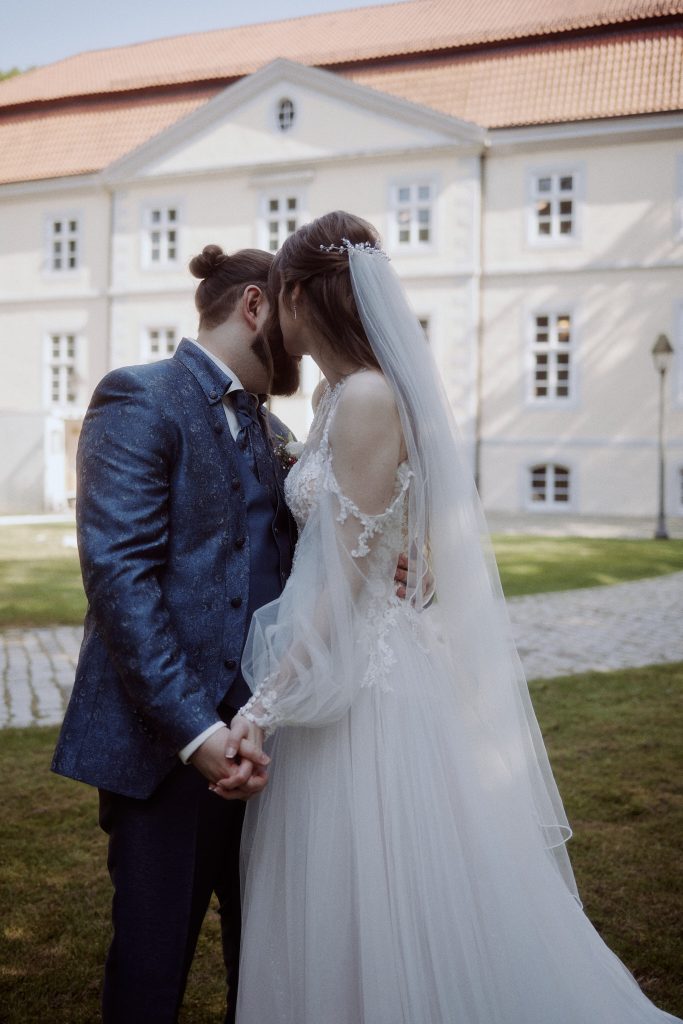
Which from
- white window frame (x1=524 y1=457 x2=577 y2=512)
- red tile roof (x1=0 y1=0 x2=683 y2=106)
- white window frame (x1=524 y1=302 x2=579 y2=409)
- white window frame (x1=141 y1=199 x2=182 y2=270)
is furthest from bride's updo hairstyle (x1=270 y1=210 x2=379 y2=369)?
white window frame (x1=141 y1=199 x2=182 y2=270)

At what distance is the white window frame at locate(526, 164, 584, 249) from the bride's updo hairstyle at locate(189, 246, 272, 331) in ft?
68.5

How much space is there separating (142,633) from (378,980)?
3.07 ft

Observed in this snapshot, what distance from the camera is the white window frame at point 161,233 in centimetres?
2506

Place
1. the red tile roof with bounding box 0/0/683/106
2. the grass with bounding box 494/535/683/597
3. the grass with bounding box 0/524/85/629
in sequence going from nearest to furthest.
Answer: the grass with bounding box 0/524/85/629
the grass with bounding box 494/535/683/597
the red tile roof with bounding box 0/0/683/106

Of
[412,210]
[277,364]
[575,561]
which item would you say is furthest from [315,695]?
[412,210]

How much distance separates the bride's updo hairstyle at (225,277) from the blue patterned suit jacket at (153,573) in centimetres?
20

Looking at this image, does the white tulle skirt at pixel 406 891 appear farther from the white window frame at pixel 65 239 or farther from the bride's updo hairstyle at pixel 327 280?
the white window frame at pixel 65 239

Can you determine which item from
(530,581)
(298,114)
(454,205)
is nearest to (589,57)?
(454,205)

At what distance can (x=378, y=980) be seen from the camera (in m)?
2.08

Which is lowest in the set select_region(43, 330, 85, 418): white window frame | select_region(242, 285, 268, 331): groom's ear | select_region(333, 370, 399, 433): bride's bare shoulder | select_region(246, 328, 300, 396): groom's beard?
select_region(333, 370, 399, 433): bride's bare shoulder

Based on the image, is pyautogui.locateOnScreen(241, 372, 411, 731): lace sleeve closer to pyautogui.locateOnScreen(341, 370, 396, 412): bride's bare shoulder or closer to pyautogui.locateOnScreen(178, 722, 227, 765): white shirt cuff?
pyautogui.locateOnScreen(341, 370, 396, 412): bride's bare shoulder

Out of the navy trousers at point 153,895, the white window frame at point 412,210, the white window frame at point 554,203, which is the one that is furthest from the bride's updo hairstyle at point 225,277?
the white window frame at point 412,210

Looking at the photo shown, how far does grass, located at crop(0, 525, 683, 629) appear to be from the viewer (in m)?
9.40

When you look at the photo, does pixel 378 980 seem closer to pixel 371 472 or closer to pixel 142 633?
pixel 142 633
